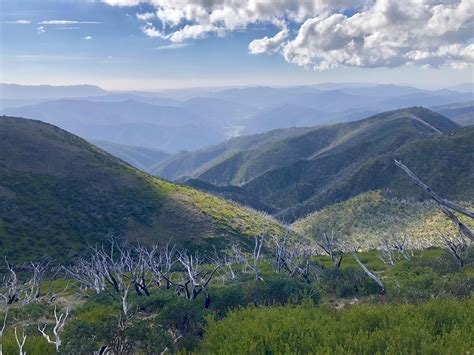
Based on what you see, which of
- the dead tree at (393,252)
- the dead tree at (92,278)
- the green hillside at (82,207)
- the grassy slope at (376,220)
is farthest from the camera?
the grassy slope at (376,220)

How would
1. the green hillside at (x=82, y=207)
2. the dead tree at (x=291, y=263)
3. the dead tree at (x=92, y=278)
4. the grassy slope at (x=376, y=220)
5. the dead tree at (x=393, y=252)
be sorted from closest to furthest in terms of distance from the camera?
the dead tree at (x=291, y=263), the dead tree at (x=92, y=278), the dead tree at (x=393, y=252), the green hillside at (x=82, y=207), the grassy slope at (x=376, y=220)

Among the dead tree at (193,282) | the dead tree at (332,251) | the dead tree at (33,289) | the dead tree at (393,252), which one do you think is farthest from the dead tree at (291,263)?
the dead tree at (33,289)

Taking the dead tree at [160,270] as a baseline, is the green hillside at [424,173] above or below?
below

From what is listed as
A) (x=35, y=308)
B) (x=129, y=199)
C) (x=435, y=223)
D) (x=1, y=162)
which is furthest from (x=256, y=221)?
(x=35, y=308)

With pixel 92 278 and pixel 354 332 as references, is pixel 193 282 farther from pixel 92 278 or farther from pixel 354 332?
pixel 92 278

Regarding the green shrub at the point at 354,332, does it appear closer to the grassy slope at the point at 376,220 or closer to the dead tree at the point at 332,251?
the dead tree at the point at 332,251

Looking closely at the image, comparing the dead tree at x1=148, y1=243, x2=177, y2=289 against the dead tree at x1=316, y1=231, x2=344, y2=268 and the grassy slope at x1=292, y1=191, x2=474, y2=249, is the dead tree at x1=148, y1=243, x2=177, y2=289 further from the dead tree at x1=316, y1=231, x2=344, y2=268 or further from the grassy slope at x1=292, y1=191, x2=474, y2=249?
the grassy slope at x1=292, y1=191, x2=474, y2=249

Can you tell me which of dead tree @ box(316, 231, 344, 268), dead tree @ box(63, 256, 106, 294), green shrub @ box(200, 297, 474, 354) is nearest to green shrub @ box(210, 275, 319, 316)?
green shrub @ box(200, 297, 474, 354)

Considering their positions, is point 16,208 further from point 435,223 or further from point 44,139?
point 435,223
